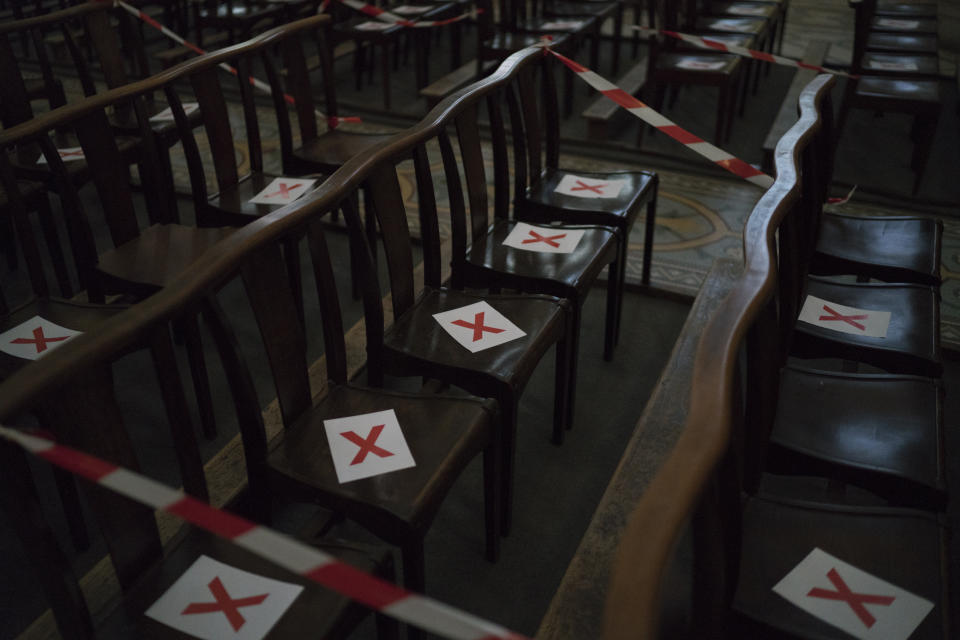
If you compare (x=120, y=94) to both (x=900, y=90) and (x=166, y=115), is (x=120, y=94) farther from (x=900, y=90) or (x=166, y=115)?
(x=900, y=90)

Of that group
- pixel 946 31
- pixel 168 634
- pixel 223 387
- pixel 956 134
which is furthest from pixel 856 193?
pixel 946 31

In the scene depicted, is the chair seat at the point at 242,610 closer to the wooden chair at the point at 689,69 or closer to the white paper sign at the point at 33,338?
the white paper sign at the point at 33,338

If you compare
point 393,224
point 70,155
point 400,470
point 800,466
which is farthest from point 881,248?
point 70,155

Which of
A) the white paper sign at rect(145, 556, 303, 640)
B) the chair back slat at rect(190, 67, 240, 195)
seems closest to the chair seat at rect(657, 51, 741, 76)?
the chair back slat at rect(190, 67, 240, 195)

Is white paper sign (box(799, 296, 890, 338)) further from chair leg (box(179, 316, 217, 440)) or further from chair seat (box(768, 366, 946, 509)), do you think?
chair leg (box(179, 316, 217, 440))

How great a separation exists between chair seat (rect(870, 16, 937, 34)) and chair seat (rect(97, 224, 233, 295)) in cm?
468

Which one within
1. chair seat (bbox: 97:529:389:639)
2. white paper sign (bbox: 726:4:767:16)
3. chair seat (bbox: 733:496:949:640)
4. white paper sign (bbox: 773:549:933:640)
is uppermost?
white paper sign (bbox: 726:4:767:16)

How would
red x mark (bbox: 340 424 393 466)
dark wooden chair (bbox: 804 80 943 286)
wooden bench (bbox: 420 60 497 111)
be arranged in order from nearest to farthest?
red x mark (bbox: 340 424 393 466) < dark wooden chair (bbox: 804 80 943 286) < wooden bench (bbox: 420 60 497 111)

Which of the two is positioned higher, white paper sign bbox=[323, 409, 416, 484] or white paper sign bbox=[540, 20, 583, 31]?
white paper sign bbox=[540, 20, 583, 31]

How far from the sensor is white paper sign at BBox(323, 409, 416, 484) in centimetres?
156

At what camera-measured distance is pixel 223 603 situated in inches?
51.3

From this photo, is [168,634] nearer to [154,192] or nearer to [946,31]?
[154,192]

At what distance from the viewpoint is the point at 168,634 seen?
49.5 inches

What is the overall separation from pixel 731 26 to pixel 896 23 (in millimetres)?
Answer: 1294
